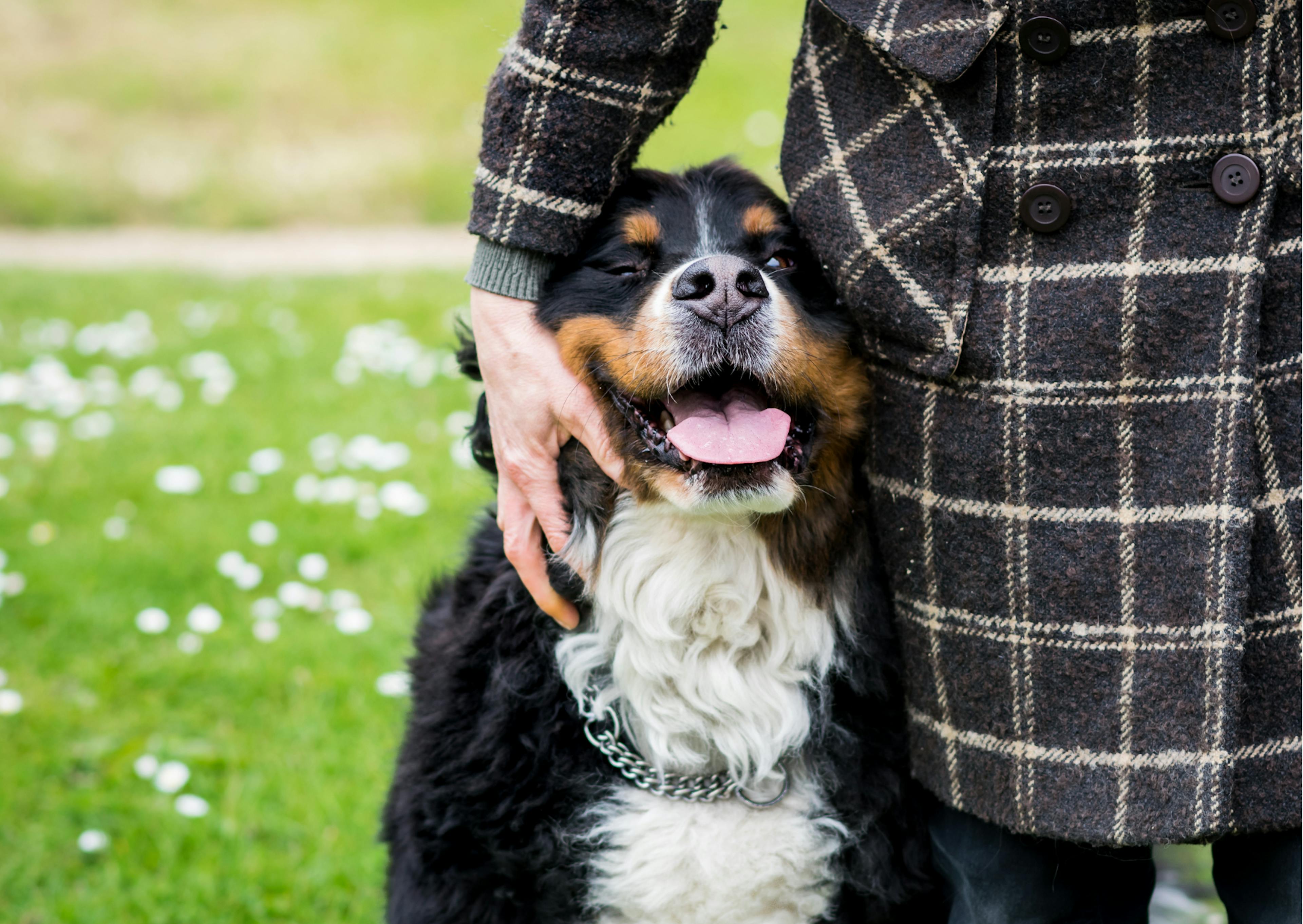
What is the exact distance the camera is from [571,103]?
1868mm

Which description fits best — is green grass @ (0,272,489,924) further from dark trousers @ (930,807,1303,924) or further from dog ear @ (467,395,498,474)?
dark trousers @ (930,807,1303,924)

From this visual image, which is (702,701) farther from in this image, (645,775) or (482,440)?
(482,440)

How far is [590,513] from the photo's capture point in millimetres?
2256

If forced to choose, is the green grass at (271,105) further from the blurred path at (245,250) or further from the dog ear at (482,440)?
the dog ear at (482,440)

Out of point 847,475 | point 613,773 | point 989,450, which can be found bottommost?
point 613,773

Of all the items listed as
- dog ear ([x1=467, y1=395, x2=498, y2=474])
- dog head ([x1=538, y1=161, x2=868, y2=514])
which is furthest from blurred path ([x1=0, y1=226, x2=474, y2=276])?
dog head ([x1=538, y1=161, x2=868, y2=514])

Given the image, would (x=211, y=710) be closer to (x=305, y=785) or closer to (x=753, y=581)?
(x=305, y=785)

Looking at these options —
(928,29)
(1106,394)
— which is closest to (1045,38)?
(928,29)

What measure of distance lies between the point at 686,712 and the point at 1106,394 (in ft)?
3.14

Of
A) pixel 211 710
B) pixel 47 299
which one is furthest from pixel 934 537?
pixel 47 299

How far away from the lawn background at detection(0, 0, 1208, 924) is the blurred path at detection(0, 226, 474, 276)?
1.12 ft

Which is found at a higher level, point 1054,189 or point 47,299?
point 1054,189

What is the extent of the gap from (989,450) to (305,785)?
→ 8.05ft

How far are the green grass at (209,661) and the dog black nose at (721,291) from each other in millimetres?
919
